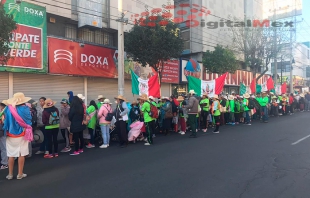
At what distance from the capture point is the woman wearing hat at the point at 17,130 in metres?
5.42

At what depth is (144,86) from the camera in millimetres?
12078

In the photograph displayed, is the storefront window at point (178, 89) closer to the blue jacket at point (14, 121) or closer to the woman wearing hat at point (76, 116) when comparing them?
the woman wearing hat at point (76, 116)

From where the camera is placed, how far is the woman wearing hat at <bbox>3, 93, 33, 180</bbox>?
542 cm

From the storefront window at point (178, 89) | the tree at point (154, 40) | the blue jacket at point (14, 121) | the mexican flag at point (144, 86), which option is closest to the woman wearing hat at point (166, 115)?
the mexican flag at point (144, 86)

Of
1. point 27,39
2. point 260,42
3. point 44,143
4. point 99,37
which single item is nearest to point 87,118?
point 44,143

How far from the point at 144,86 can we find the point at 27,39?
17.6ft

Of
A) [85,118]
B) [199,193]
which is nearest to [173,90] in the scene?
[85,118]

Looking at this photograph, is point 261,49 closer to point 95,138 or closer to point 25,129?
point 95,138

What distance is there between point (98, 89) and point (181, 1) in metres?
14.0

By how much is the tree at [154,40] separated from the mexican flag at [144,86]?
223cm

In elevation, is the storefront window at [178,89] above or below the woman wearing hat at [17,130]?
above

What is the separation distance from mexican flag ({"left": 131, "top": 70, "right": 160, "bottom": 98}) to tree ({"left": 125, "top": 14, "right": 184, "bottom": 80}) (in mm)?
2232

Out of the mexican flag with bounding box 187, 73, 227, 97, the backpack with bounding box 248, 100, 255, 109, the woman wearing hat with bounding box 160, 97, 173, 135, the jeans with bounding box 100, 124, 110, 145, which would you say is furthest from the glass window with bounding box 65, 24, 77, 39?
the backpack with bounding box 248, 100, 255, 109

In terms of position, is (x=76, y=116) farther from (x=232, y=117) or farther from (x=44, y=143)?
(x=232, y=117)
